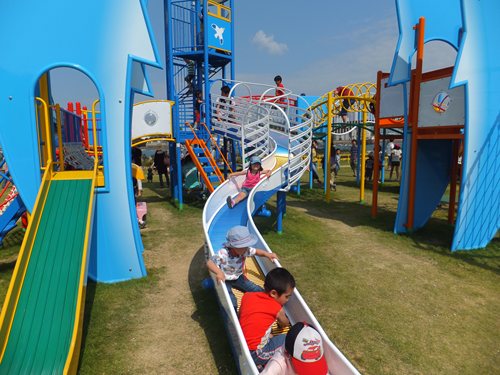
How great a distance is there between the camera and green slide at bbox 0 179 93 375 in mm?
2814

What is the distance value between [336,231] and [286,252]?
76.3 inches

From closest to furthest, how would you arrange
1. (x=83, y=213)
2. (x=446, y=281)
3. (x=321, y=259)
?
1. (x=83, y=213)
2. (x=446, y=281)
3. (x=321, y=259)

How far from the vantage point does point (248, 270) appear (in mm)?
4418

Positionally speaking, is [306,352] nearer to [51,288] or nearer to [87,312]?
[51,288]

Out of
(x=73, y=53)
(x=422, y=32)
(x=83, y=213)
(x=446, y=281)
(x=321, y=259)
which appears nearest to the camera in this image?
(x=83, y=213)

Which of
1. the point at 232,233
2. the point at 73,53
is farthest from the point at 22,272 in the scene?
the point at 73,53

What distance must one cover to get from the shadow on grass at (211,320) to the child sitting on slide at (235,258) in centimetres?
56

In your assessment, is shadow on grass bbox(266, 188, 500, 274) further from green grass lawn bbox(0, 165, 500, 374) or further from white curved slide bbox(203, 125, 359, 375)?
white curved slide bbox(203, 125, 359, 375)

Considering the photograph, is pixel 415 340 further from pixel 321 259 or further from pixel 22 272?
pixel 22 272

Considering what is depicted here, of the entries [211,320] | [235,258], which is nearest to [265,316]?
[235,258]

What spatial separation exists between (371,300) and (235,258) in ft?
6.87

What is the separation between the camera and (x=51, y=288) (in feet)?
11.0

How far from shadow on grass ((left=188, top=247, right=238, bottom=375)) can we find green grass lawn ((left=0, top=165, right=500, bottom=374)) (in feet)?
0.04

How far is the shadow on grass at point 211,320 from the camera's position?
10.8 feet
